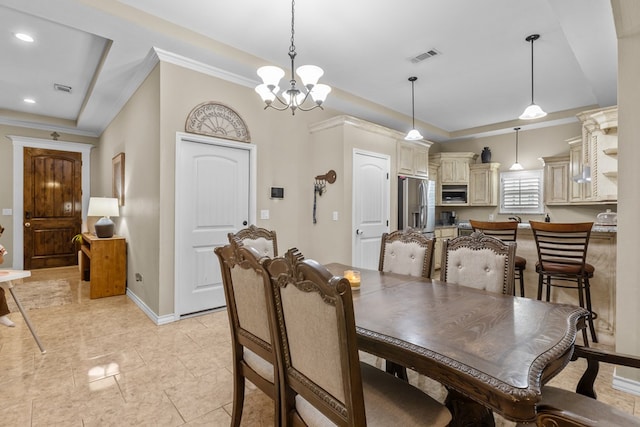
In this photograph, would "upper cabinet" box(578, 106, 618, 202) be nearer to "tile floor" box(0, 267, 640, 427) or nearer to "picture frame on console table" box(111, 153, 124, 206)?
"tile floor" box(0, 267, 640, 427)

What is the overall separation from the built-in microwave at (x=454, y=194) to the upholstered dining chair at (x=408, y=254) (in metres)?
4.71

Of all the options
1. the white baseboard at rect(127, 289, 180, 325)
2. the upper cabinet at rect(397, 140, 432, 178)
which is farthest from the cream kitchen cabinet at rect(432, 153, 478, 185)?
the white baseboard at rect(127, 289, 180, 325)

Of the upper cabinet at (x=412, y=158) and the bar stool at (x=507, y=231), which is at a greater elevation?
the upper cabinet at (x=412, y=158)

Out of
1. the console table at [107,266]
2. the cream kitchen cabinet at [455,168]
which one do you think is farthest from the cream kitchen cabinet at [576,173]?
the console table at [107,266]

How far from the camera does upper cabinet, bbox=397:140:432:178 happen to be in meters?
5.38

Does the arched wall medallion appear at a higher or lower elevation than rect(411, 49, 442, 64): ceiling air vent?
lower

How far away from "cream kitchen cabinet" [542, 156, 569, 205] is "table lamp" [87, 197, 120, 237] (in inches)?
276

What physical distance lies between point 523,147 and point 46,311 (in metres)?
7.89

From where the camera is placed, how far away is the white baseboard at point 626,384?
206 centimetres

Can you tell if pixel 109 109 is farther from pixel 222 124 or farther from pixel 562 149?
pixel 562 149

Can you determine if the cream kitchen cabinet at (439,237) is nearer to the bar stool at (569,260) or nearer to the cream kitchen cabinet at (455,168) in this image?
the cream kitchen cabinet at (455,168)

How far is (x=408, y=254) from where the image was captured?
2396 millimetres

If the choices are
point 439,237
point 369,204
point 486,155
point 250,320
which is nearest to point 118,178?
point 369,204

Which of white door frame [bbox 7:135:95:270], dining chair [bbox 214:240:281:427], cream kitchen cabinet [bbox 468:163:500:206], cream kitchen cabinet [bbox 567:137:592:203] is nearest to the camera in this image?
dining chair [bbox 214:240:281:427]
